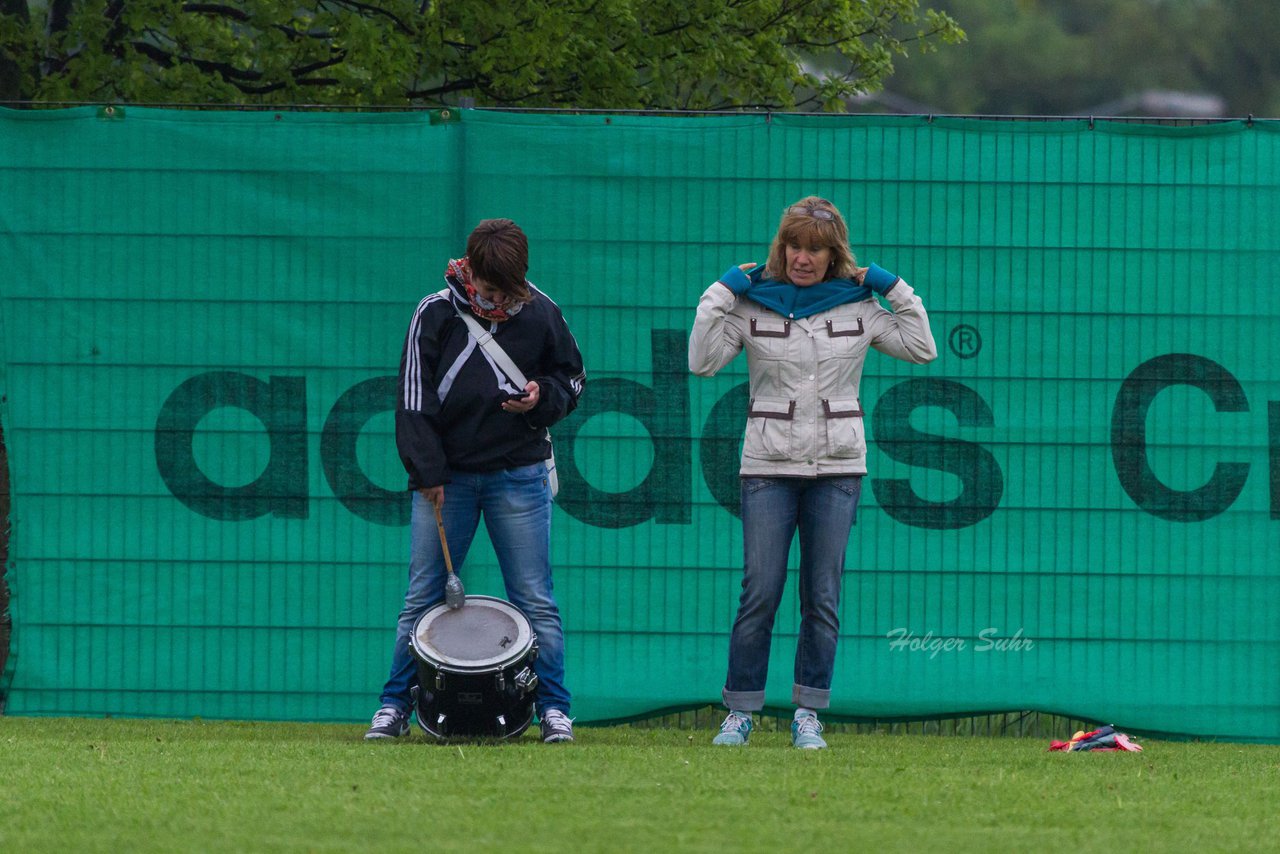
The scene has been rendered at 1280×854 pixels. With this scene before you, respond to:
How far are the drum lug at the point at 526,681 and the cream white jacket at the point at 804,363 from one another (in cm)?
100

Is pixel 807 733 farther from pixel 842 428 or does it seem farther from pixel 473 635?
pixel 473 635

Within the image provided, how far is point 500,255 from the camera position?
258 inches

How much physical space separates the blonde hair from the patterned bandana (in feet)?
2.93

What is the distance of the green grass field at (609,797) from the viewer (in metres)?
4.79

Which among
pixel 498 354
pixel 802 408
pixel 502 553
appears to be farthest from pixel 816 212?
pixel 502 553

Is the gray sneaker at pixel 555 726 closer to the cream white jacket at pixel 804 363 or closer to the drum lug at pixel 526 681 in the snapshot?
the drum lug at pixel 526 681

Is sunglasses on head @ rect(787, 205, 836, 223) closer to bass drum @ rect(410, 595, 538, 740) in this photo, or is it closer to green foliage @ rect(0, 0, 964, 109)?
bass drum @ rect(410, 595, 538, 740)

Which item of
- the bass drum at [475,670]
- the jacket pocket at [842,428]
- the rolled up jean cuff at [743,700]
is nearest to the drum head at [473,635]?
the bass drum at [475,670]

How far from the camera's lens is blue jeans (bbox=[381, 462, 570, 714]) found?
6.79 metres

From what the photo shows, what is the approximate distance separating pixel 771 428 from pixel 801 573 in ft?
1.79

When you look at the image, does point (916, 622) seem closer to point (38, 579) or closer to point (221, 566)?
point (221, 566)

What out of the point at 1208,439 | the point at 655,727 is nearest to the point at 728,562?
the point at 655,727

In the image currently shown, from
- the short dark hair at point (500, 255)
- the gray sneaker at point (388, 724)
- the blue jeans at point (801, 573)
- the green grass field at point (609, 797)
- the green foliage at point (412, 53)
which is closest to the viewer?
the green grass field at point (609, 797)

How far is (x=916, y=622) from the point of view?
7.67 meters
